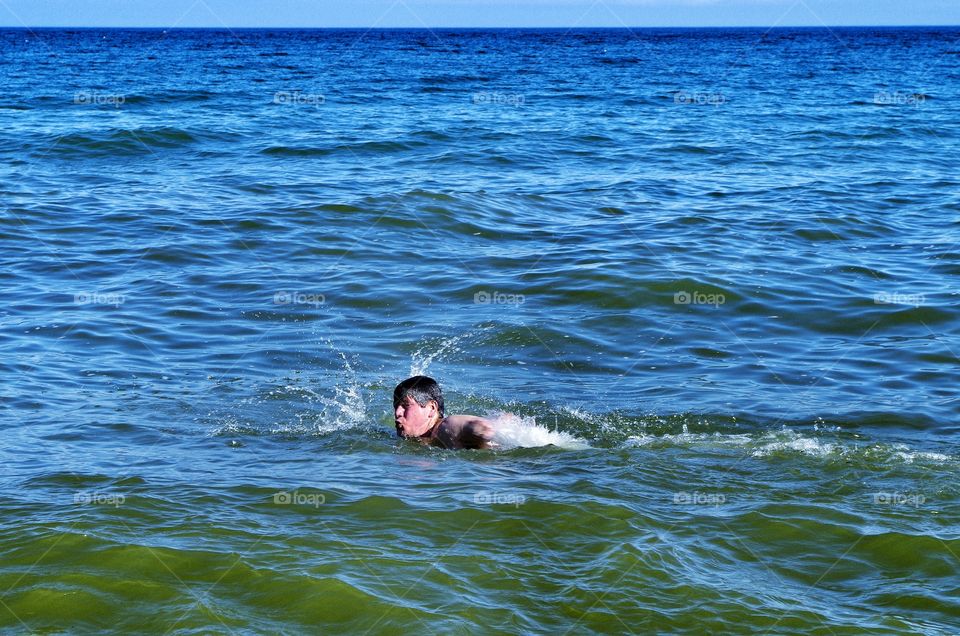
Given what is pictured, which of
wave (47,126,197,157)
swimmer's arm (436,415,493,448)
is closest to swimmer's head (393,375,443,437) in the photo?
swimmer's arm (436,415,493,448)

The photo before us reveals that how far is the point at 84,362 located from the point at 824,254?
9.15 m

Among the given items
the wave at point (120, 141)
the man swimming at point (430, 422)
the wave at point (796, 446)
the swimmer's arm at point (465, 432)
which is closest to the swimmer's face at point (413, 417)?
the man swimming at point (430, 422)

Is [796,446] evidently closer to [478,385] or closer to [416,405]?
[416,405]

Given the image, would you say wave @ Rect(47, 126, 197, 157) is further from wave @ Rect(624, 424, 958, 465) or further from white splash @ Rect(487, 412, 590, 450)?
wave @ Rect(624, 424, 958, 465)

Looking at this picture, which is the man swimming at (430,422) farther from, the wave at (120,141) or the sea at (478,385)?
the wave at (120,141)

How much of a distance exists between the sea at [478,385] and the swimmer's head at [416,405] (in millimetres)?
144

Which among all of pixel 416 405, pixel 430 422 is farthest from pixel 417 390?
pixel 430 422

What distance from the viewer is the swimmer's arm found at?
7426 mm

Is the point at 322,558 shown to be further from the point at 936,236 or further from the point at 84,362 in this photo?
the point at 936,236

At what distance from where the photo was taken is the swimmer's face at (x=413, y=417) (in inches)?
296

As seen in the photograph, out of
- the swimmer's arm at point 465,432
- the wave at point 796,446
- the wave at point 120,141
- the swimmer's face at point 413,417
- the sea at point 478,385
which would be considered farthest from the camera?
the wave at point 120,141

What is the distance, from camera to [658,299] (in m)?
11.3

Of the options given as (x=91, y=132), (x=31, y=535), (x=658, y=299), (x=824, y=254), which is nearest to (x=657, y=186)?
(x=824, y=254)

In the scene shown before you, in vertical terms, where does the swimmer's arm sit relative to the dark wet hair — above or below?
below
